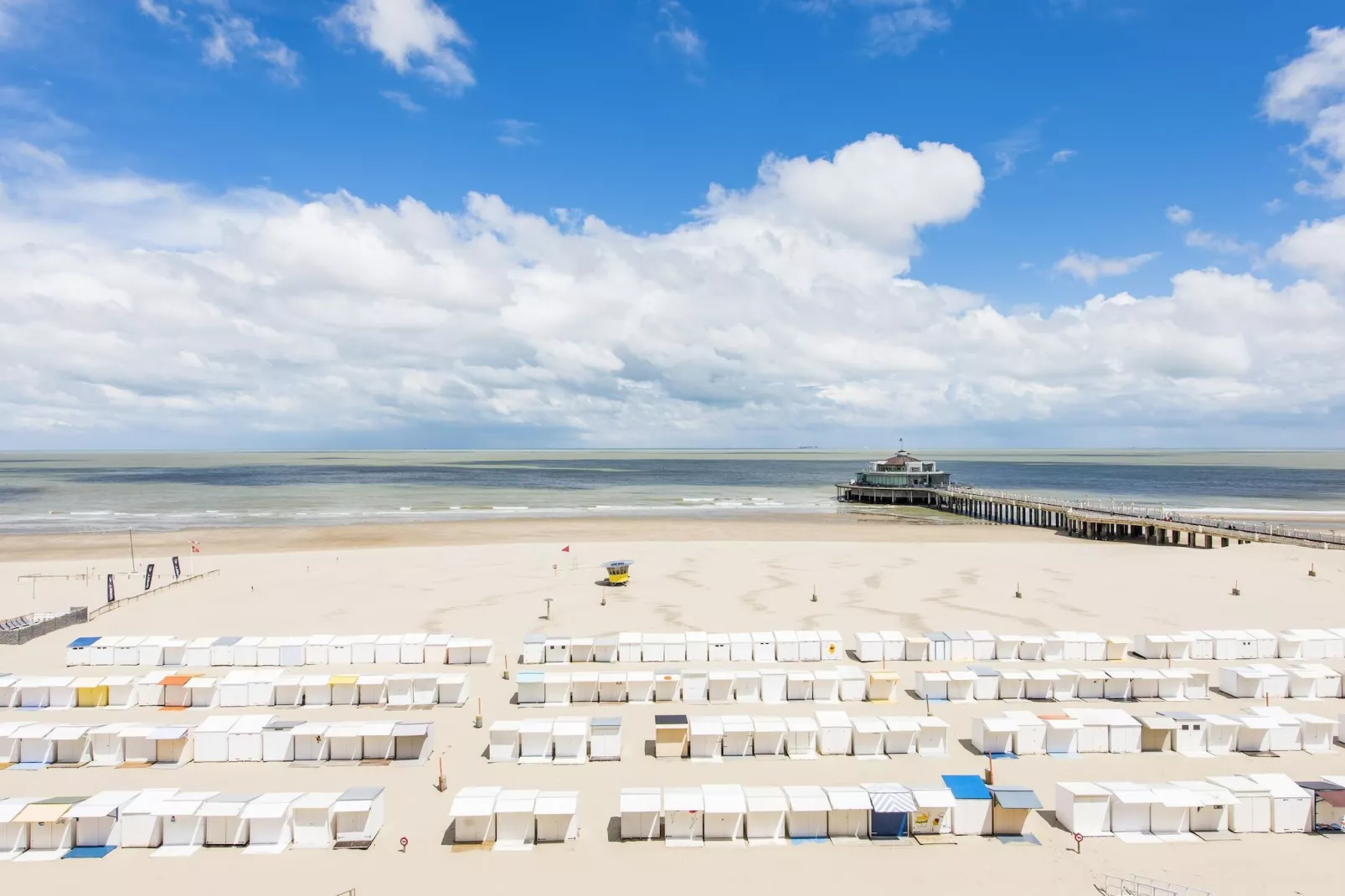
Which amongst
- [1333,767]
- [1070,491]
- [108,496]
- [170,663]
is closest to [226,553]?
[170,663]

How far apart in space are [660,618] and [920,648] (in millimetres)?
12462

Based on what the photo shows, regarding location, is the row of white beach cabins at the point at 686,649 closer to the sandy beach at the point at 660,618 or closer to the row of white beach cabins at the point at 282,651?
the row of white beach cabins at the point at 282,651

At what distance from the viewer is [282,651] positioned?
30688mm

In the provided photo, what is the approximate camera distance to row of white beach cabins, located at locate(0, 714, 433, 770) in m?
21.6

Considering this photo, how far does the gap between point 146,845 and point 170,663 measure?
1557 cm

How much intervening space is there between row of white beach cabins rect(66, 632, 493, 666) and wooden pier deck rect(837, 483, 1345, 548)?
5872 centimetres

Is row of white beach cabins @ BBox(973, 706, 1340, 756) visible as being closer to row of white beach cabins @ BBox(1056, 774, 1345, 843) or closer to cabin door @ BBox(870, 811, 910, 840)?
row of white beach cabins @ BBox(1056, 774, 1345, 843)

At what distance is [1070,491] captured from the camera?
446 feet

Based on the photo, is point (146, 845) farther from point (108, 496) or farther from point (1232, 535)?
point (108, 496)

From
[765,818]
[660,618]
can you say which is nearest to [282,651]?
[660,618]

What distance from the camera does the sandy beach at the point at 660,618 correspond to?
53.9 ft

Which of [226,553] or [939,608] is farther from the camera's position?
[226,553]

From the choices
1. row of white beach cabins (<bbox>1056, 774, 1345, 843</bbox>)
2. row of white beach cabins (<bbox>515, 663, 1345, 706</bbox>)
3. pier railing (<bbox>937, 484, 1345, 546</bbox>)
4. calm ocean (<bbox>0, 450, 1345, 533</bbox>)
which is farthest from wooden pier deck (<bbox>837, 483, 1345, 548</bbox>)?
row of white beach cabins (<bbox>1056, 774, 1345, 843</bbox>)

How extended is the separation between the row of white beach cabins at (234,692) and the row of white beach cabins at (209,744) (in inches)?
143
